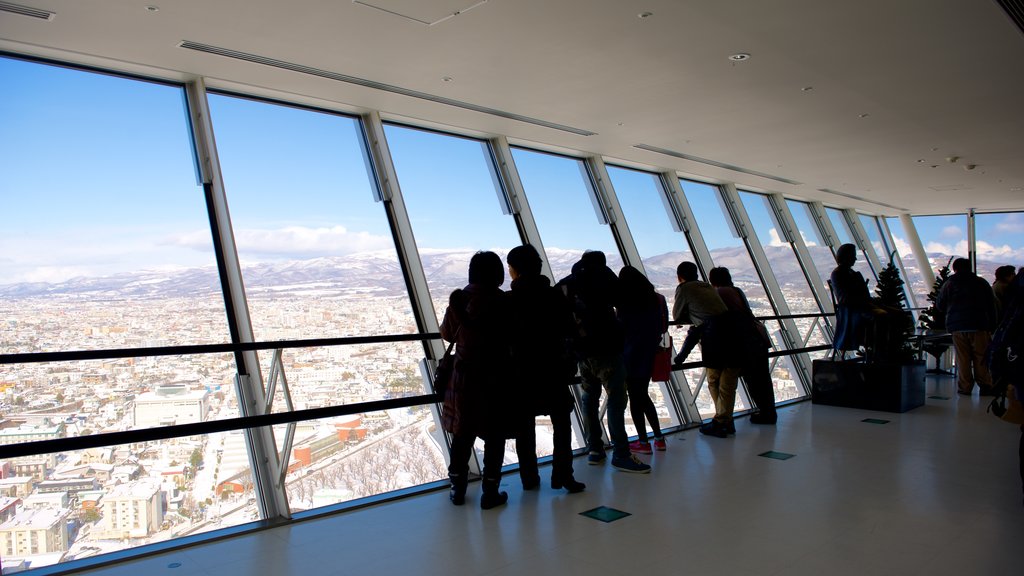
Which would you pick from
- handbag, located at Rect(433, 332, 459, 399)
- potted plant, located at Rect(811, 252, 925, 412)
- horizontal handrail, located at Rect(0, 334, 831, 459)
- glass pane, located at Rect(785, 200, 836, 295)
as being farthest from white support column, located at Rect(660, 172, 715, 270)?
handbag, located at Rect(433, 332, 459, 399)

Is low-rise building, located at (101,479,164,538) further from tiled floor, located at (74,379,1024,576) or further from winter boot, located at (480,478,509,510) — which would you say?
winter boot, located at (480,478,509,510)

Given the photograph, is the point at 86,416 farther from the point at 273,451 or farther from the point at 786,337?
the point at 786,337

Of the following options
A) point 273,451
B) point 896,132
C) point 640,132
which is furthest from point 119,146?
point 896,132

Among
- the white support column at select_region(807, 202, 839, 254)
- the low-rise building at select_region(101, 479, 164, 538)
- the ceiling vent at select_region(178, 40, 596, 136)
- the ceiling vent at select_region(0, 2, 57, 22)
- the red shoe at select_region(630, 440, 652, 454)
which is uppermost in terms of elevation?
the ceiling vent at select_region(0, 2, 57, 22)

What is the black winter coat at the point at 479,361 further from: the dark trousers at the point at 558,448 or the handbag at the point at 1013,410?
the handbag at the point at 1013,410

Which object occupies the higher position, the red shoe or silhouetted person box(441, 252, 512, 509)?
silhouetted person box(441, 252, 512, 509)

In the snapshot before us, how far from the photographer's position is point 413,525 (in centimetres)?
319

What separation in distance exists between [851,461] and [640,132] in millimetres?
3087

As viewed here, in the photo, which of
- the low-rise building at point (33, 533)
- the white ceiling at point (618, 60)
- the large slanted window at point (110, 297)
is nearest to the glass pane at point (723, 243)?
the white ceiling at point (618, 60)

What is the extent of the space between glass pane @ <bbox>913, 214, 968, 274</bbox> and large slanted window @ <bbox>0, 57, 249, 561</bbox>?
1195 centimetres

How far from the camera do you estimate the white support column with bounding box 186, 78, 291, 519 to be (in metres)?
3.55

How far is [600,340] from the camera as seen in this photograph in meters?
3.85

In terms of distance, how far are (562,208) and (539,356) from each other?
3.11 m

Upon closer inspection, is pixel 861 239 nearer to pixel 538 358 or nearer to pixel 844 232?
pixel 844 232
